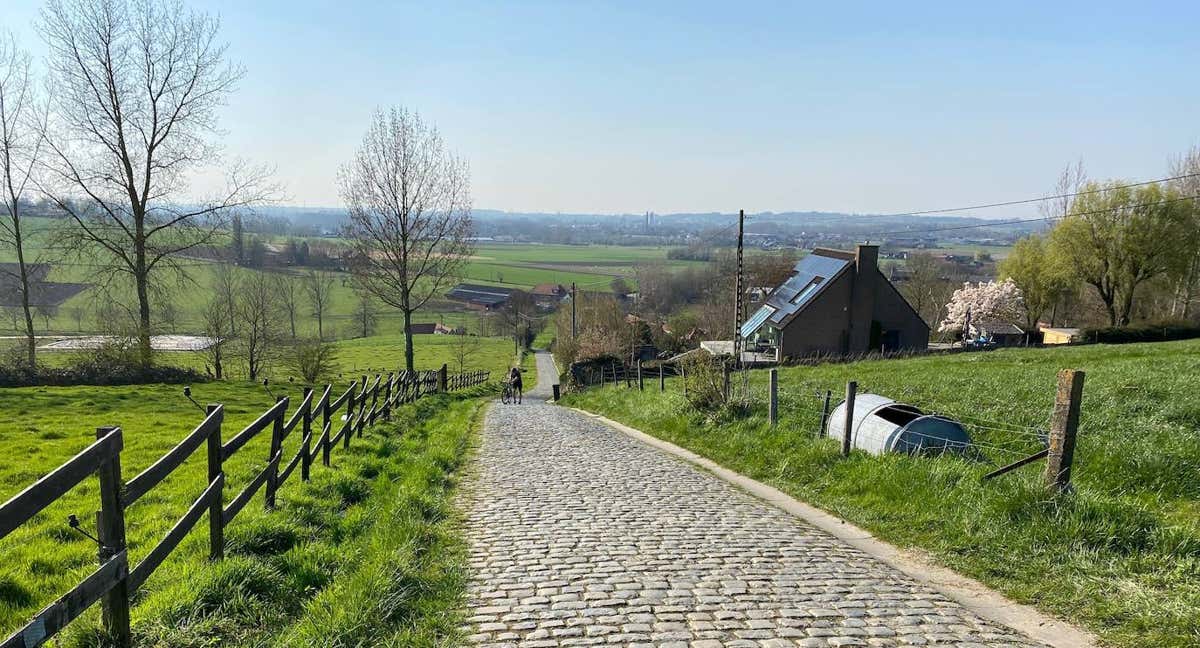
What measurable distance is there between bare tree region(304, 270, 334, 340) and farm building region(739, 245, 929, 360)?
50.4 meters

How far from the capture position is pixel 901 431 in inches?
406

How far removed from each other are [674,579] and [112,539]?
4.12 m

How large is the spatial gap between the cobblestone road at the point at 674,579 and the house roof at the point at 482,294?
85.5 metres

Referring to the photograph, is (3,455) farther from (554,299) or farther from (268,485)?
(554,299)

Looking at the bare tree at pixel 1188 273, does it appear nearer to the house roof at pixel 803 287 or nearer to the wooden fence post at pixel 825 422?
the house roof at pixel 803 287

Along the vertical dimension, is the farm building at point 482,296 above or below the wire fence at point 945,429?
below

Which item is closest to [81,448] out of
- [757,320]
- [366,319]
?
[757,320]

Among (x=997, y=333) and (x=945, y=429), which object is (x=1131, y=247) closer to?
(x=997, y=333)

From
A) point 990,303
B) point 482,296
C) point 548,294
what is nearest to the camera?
point 990,303

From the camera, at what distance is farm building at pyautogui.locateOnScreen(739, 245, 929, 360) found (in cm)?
4388

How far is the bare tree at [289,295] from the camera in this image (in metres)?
65.4

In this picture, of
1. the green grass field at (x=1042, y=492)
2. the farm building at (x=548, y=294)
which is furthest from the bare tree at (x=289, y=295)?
the green grass field at (x=1042, y=492)

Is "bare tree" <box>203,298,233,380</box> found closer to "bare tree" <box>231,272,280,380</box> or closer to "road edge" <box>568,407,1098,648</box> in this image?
"bare tree" <box>231,272,280,380</box>

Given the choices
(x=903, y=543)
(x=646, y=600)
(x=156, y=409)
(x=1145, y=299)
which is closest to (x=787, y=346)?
(x=1145, y=299)
